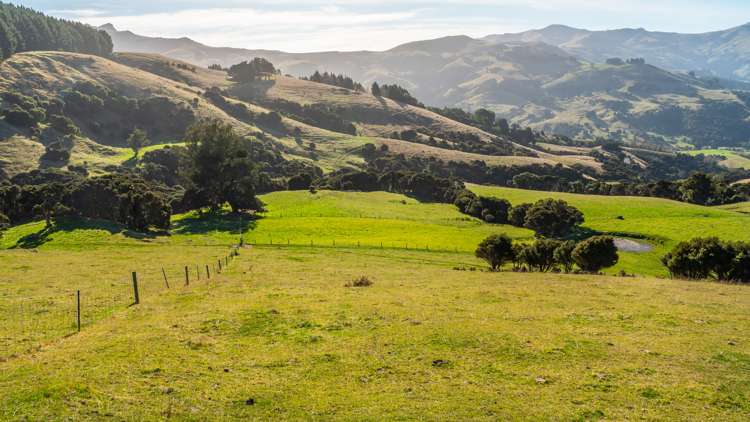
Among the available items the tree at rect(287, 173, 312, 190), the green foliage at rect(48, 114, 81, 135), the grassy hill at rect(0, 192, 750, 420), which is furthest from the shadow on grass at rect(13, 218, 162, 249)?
the green foliage at rect(48, 114, 81, 135)

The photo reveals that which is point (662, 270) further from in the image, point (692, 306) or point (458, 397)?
point (458, 397)

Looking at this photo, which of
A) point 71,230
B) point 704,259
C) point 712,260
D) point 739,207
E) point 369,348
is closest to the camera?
point 369,348

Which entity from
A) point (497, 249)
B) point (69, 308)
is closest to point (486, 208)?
point (497, 249)

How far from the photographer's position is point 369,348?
2483 cm

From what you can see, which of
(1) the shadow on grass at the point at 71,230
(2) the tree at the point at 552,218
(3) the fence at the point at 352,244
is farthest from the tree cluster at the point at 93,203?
(2) the tree at the point at 552,218

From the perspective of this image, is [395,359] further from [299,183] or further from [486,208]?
[299,183]

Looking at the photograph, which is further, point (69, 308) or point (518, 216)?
point (518, 216)

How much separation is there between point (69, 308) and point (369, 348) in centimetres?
2075

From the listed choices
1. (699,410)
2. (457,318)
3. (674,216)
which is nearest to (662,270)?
(674,216)

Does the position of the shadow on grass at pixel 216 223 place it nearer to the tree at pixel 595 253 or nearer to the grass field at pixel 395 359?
the grass field at pixel 395 359

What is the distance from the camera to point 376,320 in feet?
97.5

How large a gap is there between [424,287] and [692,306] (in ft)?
62.5

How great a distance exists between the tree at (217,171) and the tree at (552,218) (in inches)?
2362

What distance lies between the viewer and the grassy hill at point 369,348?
60.2 feet
